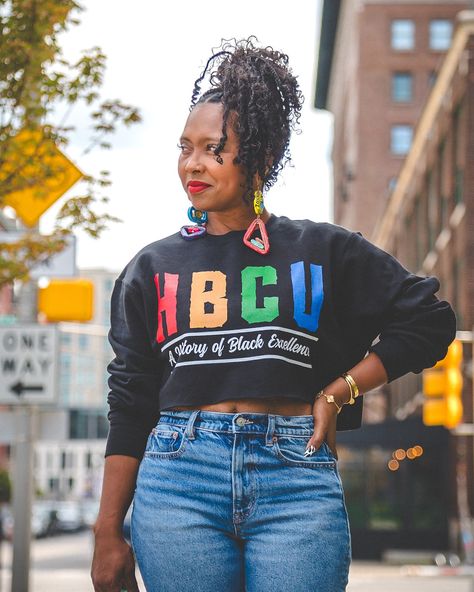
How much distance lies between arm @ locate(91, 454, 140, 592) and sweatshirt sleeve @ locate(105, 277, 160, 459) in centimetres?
5

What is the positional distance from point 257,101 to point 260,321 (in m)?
0.61

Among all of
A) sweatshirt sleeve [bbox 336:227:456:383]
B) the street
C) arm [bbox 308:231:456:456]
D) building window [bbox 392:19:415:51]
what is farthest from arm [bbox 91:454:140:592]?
building window [bbox 392:19:415:51]

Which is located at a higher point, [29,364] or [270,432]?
[270,432]

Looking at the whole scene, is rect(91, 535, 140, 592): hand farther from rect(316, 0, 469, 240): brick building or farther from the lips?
rect(316, 0, 469, 240): brick building

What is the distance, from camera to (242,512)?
3129 mm

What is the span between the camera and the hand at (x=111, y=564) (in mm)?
3295

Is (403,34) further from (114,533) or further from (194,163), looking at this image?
(114,533)

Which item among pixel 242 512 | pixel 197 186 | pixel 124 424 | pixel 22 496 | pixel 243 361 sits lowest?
pixel 22 496

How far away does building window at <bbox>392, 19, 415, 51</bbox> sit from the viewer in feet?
232

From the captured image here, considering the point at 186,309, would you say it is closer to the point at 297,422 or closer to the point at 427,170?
the point at 297,422

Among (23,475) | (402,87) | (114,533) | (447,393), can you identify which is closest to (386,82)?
(402,87)

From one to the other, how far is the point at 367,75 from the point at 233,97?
69.9 meters

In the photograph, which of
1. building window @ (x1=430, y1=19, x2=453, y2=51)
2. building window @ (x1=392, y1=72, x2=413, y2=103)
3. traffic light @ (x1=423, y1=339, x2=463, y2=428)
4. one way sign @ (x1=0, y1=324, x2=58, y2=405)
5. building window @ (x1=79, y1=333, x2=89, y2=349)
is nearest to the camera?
one way sign @ (x1=0, y1=324, x2=58, y2=405)

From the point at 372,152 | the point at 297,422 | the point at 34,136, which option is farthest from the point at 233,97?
the point at 372,152
